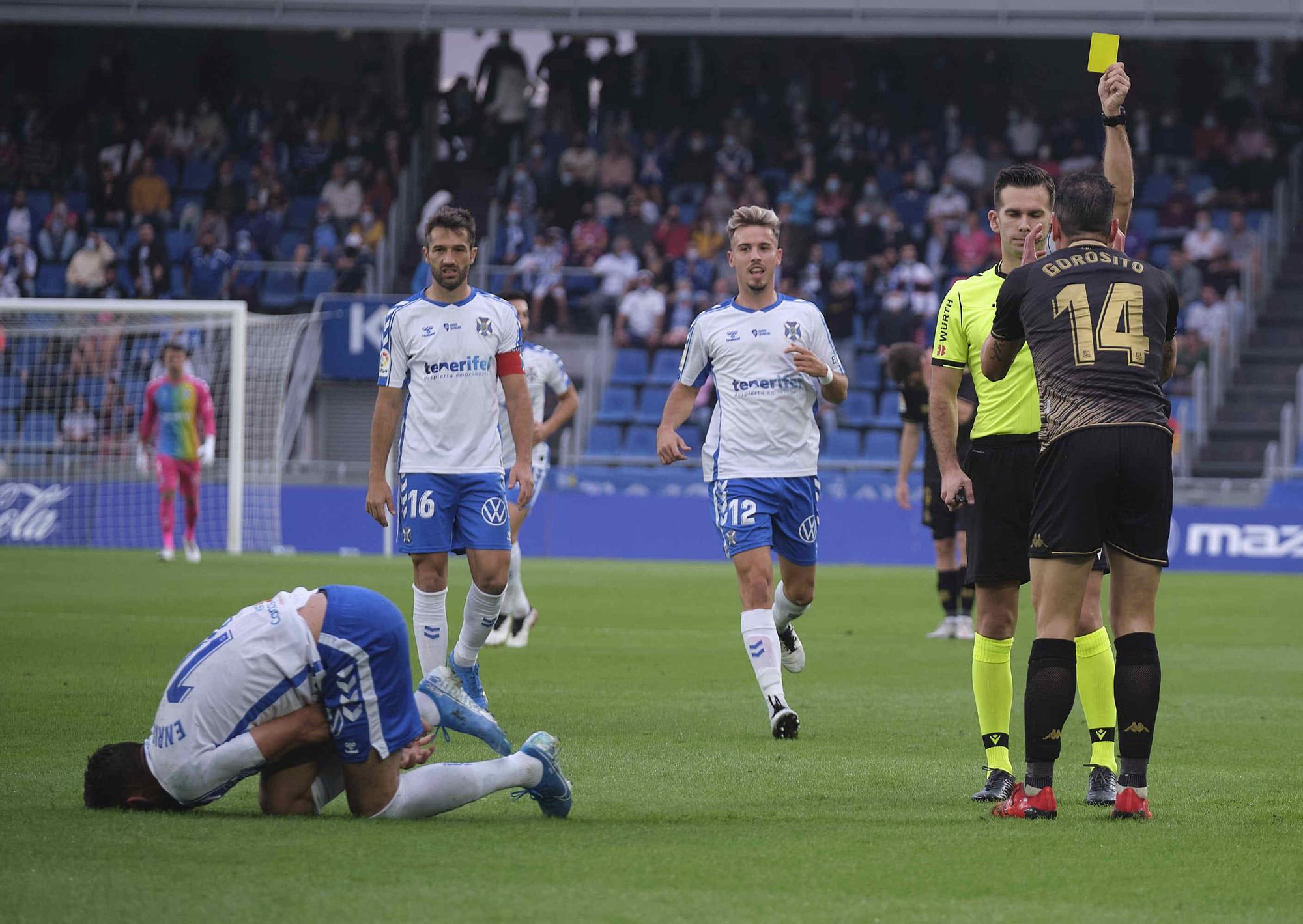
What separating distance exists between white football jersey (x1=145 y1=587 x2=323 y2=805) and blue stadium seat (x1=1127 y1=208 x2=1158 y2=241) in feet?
80.6

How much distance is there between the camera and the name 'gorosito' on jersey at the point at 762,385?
8.09m

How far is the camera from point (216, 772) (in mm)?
4977

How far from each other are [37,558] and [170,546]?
1.53 m

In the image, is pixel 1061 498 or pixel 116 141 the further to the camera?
pixel 116 141

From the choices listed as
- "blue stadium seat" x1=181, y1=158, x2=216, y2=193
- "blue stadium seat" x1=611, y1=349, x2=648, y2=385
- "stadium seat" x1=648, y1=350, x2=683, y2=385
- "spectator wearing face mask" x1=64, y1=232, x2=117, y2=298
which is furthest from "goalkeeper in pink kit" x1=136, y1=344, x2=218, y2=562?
"blue stadium seat" x1=181, y1=158, x2=216, y2=193

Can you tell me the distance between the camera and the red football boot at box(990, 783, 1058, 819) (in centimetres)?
538

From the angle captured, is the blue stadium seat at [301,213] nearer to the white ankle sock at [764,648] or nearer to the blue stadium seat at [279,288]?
the blue stadium seat at [279,288]

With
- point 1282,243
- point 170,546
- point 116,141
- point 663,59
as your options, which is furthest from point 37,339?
point 1282,243

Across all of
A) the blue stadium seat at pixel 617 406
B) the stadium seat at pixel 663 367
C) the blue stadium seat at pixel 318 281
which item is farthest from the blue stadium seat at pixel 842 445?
the blue stadium seat at pixel 318 281

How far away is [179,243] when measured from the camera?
2911cm

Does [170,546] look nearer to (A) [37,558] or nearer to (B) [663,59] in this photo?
(A) [37,558]

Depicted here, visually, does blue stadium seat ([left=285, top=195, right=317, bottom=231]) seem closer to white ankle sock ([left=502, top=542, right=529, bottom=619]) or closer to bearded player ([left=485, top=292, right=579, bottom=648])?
bearded player ([left=485, top=292, right=579, bottom=648])

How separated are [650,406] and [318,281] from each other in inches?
253

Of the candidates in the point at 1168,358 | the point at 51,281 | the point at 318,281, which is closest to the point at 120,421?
the point at 318,281
